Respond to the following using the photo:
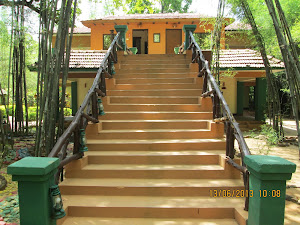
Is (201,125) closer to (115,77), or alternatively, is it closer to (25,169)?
(115,77)

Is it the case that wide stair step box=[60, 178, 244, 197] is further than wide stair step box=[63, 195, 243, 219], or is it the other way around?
wide stair step box=[60, 178, 244, 197]

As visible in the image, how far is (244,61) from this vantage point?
29.1 feet

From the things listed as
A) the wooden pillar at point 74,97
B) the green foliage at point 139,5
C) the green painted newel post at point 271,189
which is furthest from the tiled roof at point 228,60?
the green painted newel post at point 271,189

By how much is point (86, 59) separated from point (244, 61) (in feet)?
18.5

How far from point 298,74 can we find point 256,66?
14.9 ft

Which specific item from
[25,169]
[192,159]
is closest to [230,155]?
[192,159]

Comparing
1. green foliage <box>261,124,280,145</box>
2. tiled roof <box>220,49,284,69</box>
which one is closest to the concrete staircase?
green foliage <box>261,124,280,145</box>

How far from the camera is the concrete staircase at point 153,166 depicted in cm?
287

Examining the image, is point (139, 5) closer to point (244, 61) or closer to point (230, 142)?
point (244, 61)

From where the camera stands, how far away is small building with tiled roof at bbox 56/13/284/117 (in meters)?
8.45

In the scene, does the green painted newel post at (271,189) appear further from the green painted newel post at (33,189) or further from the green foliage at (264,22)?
the green foliage at (264,22)

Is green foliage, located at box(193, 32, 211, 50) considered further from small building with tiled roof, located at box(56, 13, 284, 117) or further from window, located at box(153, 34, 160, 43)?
window, located at box(153, 34, 160, 43)

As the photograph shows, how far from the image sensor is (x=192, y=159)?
3734mm

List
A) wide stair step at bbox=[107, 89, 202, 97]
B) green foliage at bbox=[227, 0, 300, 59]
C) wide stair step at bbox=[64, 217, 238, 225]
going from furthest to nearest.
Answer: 1. green foliage at bbox=[227, 0, 300, 59]
2. wide stair step at bbox=[107, 89, 202, 97]
3. wide stair step at bbox=[64, 217, 238, 225]
